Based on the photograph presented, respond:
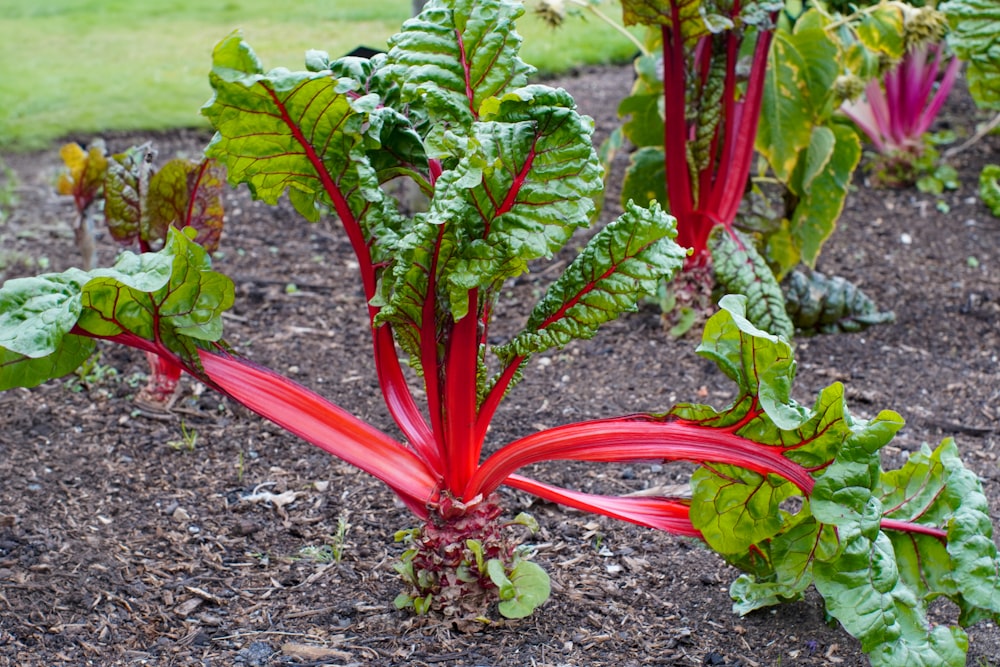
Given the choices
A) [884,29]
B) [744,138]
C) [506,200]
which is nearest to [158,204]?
[506,200]

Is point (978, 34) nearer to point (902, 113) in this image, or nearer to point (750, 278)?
point (750, 278)

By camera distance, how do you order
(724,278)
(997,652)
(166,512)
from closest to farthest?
(997,652), (166,512), (724,278)

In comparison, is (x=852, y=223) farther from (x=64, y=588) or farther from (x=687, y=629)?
(x=64, y=588)

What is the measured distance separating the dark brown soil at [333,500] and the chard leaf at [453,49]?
972mm

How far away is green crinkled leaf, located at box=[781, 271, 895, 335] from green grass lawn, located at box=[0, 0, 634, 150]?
9.24 feet

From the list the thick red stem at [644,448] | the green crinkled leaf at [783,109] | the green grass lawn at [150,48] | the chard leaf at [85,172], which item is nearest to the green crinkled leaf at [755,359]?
the thick red stem at [644,448]

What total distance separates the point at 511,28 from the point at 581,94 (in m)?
3.70

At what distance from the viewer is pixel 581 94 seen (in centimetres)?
537

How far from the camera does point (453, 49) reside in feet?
5.71

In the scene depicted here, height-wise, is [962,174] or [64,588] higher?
[64,588]

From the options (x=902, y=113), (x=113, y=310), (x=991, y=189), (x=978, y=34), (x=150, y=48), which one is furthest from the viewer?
(x=150, y=48)

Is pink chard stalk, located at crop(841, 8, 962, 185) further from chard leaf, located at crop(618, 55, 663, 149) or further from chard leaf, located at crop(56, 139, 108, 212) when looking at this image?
chard leaf, located at crop(56, 139, 108, 212)

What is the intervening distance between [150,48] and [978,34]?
4.92 m

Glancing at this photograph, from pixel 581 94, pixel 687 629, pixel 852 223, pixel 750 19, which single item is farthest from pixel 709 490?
pixel 581 94
